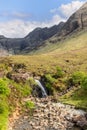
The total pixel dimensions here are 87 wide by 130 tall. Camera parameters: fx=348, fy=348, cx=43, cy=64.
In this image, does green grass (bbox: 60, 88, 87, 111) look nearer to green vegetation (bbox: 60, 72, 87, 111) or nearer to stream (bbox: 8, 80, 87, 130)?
green vegetation (bbox: 60, 72, 87, 111)

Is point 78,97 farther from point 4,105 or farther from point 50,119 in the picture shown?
point 4,105

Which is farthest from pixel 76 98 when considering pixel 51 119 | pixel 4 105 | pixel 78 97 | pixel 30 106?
pixel 4 105

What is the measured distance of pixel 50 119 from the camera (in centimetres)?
9400

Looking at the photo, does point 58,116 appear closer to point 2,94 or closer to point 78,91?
point 2,94

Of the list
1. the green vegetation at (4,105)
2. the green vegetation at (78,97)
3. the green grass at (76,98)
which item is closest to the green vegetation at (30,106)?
the green vegetation at (4,105)

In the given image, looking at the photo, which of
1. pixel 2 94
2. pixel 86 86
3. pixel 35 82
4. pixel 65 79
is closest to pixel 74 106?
pixel 86 86

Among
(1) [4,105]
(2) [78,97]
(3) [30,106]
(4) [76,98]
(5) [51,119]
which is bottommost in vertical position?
(5) [51,119]

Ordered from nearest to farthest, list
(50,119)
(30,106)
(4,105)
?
(50,119)
(4,105)
(30,106)

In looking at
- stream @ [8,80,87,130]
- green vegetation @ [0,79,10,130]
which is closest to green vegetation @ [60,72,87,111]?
stream @ [8,80,87,130]

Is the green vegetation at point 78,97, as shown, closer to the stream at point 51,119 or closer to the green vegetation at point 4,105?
the stream at point 51,119

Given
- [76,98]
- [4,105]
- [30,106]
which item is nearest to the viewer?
[4,105]

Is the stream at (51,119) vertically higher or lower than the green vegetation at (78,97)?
lower

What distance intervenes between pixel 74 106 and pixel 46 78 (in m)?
42.7

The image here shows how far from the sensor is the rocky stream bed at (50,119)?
3423 inches
